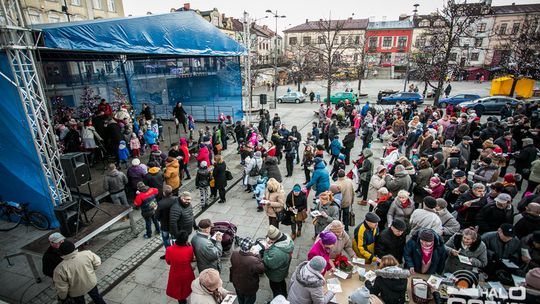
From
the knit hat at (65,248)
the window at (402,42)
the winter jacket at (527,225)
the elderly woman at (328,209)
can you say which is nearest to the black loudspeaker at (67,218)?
the knit hat at (65,248)

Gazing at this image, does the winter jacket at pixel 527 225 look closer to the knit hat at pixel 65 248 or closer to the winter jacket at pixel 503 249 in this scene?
the winter jacket at pixel 503 249

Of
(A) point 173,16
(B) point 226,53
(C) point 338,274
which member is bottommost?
(C) point 338,274

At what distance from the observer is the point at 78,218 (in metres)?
6.16

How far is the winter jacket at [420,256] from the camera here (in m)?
4.14

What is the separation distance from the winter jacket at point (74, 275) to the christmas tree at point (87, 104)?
13785 millimetres

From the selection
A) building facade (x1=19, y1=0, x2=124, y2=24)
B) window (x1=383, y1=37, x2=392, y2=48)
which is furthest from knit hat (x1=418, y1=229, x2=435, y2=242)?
window (x1=383, y1=37, x2=392, y2=48)

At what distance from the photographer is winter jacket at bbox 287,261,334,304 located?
3348 millimetres

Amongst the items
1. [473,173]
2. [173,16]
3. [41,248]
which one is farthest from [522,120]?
[41,248]

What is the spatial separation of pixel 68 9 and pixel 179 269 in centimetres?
3134

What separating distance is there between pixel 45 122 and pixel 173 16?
6.86 meters

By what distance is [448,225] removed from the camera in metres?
4.98

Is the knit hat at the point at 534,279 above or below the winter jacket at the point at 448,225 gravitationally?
above

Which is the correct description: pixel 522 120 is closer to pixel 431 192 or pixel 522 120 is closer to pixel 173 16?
pixel 431 192

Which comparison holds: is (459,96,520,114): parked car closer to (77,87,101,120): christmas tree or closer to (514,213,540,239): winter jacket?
(514,213,540,239): winter jacket
